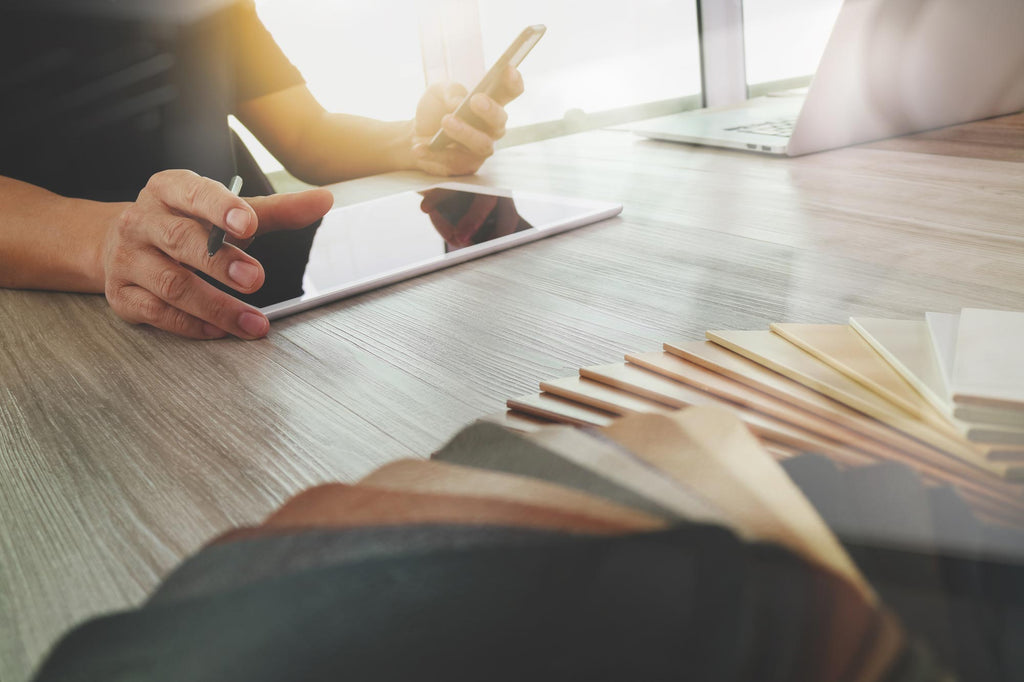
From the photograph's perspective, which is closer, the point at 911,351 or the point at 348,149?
the point at 911,351

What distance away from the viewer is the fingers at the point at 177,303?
0.59 m

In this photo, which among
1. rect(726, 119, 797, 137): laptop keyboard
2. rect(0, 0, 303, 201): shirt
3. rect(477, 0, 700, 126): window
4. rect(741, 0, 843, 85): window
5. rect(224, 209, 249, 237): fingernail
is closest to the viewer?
rect(224, 209, 249, 237): fingernail

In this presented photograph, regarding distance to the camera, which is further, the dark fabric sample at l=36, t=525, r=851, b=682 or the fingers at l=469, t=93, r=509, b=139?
the fingers at l=469, t=93, r=509, b=139

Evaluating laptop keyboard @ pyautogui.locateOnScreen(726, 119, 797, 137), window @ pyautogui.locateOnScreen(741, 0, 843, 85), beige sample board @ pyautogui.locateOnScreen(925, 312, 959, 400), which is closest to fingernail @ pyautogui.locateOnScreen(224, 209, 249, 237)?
beige sample board @ pyautogui.locateOnScreen(925, 312, 959, 400)

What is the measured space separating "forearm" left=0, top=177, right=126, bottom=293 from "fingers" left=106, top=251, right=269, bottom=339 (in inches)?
4.6

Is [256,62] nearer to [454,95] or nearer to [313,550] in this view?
[454,95]

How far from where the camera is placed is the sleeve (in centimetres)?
161

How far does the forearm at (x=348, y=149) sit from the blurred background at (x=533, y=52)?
0.35 m

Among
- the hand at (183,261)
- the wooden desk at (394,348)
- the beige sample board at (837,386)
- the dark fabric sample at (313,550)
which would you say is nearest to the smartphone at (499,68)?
the wooden desk at (394,348)

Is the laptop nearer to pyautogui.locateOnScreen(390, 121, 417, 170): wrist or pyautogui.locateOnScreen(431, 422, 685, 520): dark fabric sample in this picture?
pyautogui.locateOnScreen(390, 121, 417, 170): wrist

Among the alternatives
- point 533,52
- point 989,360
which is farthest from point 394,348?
point 533,52

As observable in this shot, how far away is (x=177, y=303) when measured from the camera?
0.60 meters

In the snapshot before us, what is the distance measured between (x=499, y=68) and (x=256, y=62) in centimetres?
77

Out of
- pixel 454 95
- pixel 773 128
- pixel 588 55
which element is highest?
pixel 588 55
